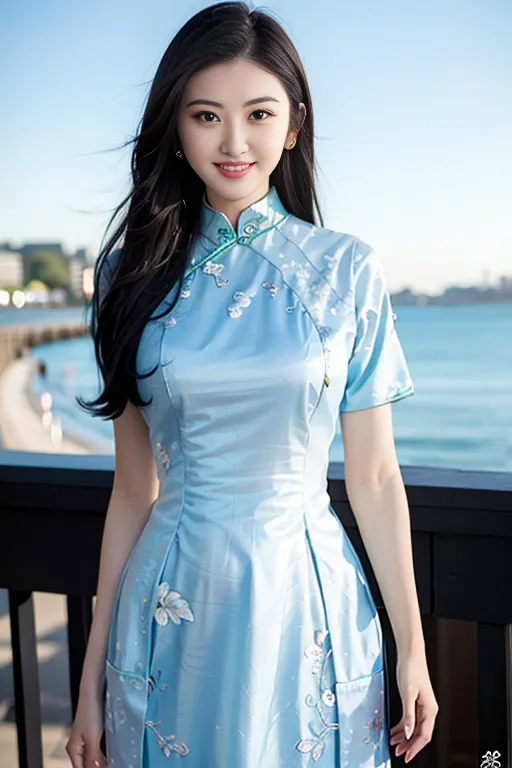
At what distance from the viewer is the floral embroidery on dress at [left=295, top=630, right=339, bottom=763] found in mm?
1136

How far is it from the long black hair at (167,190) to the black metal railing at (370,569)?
11.9 inches

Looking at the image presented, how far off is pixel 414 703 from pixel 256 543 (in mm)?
295

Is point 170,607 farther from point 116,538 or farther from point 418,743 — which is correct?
point 418,743

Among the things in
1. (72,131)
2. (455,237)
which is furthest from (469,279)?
(72,131)

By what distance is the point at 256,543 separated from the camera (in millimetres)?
1143

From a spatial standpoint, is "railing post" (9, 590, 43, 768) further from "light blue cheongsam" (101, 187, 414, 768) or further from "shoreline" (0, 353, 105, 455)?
"shoreline" (0, 353, 105, 455)

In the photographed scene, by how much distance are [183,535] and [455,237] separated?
1044 inches

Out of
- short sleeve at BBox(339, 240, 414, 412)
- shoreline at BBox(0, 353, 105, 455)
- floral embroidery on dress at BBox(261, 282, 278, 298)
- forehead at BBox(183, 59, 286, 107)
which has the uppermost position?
forehead at BBox(183, 59, 286, 107)

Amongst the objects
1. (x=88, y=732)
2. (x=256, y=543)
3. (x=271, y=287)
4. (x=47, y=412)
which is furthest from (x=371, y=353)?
(x=47, y=412)

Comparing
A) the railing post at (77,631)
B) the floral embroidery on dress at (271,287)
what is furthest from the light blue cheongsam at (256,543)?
the railing post at (77,631)

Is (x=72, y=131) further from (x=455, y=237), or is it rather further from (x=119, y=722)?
(x=119, y=722)

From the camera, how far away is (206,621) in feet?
3.76

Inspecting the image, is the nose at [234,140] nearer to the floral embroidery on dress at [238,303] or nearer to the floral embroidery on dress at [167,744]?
the floral embroidery on dress at [238,303]

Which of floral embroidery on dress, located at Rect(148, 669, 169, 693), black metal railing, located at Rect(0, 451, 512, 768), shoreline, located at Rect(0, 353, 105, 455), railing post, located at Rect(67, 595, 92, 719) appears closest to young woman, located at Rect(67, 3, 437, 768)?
floral embroidery on dress, located at Rect(148, 669, 169, 693)
